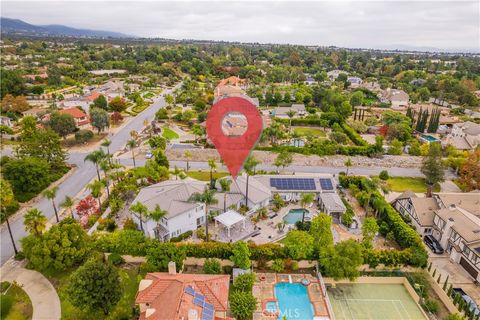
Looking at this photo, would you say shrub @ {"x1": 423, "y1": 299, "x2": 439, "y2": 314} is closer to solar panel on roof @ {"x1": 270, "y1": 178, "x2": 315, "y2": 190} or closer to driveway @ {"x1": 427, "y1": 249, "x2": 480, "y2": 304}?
driveway @ {"x1": 427, "y1": 249, "x2": 480, "y2": 304}

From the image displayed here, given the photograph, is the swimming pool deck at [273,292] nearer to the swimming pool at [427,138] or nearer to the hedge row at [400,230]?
the hedge row at [400,230]

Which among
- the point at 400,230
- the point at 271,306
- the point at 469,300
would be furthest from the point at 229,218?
the point at 469,300

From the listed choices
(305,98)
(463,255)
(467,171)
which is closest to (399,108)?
(305,98)

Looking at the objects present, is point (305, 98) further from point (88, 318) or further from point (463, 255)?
point (88, 318)

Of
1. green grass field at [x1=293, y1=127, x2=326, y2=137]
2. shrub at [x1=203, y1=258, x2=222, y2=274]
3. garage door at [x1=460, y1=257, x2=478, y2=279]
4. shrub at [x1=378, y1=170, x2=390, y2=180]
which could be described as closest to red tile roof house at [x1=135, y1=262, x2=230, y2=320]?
shrub at [x1=203, y1=258, x2=222, y2=274]

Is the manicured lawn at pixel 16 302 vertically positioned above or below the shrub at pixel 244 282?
below

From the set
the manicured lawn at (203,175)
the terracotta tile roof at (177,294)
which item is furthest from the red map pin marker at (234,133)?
the manicured lawn at (203,175)
